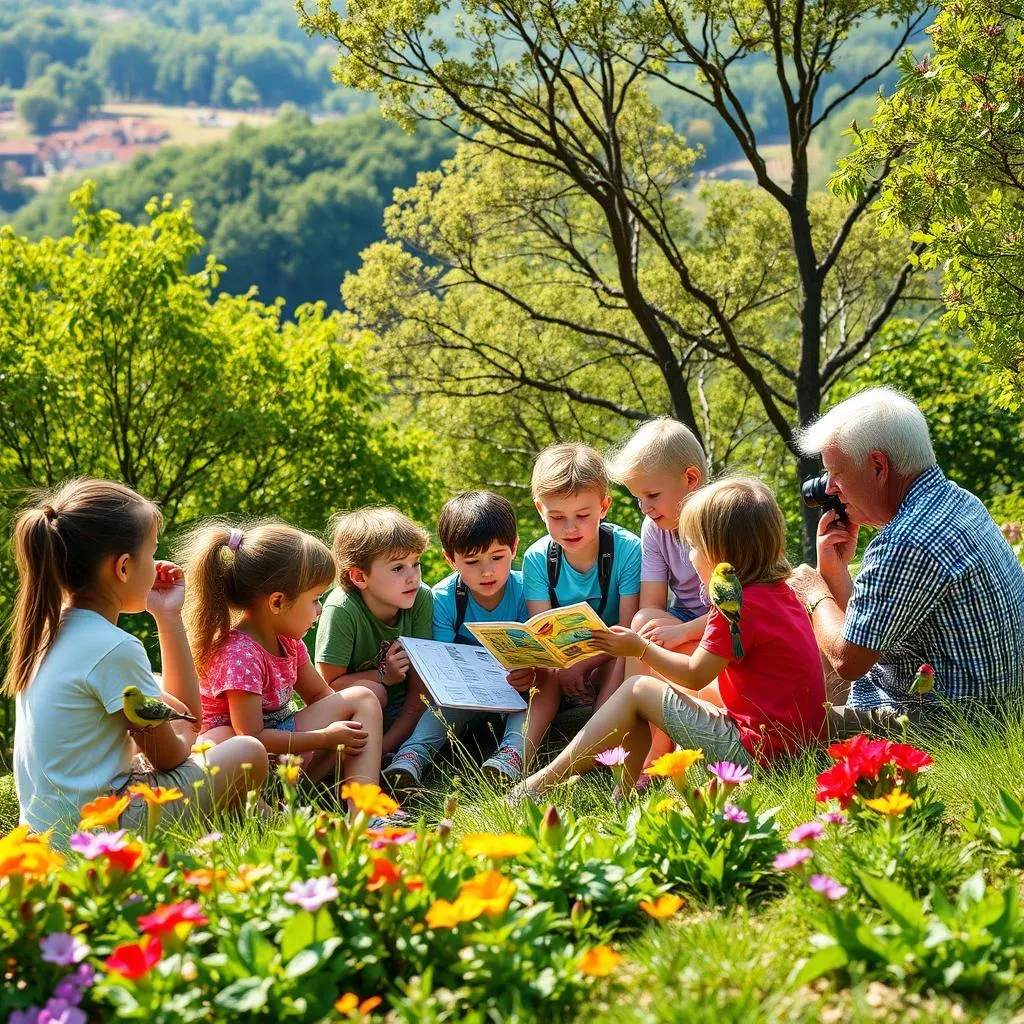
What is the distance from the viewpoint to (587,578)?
5.02 meters

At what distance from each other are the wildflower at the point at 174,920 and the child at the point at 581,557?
2773 mm

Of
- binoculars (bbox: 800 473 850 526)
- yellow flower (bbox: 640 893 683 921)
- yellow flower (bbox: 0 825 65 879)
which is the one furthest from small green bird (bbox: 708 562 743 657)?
yellow flower (bbox: 0 825 65 879)

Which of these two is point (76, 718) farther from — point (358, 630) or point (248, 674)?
point (358, 630)

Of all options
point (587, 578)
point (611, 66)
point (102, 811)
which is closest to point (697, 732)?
point (587, 578)

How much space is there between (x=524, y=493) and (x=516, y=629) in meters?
18.7

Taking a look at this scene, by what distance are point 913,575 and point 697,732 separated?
83cm

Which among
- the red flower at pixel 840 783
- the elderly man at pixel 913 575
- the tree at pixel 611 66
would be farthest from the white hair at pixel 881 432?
the tree at pixel 611 66

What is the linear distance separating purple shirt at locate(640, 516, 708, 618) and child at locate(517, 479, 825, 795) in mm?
1008

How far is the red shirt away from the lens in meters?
3.74

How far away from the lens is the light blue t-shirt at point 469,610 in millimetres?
5016

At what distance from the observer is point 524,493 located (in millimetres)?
22656

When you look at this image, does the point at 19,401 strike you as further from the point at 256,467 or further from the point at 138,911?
the point at 138,911

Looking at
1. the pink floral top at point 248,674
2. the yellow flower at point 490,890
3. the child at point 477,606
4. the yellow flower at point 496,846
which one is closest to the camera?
the yellow flower at point 490,890

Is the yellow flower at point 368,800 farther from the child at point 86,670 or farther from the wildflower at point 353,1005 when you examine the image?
the child at point 86,670
